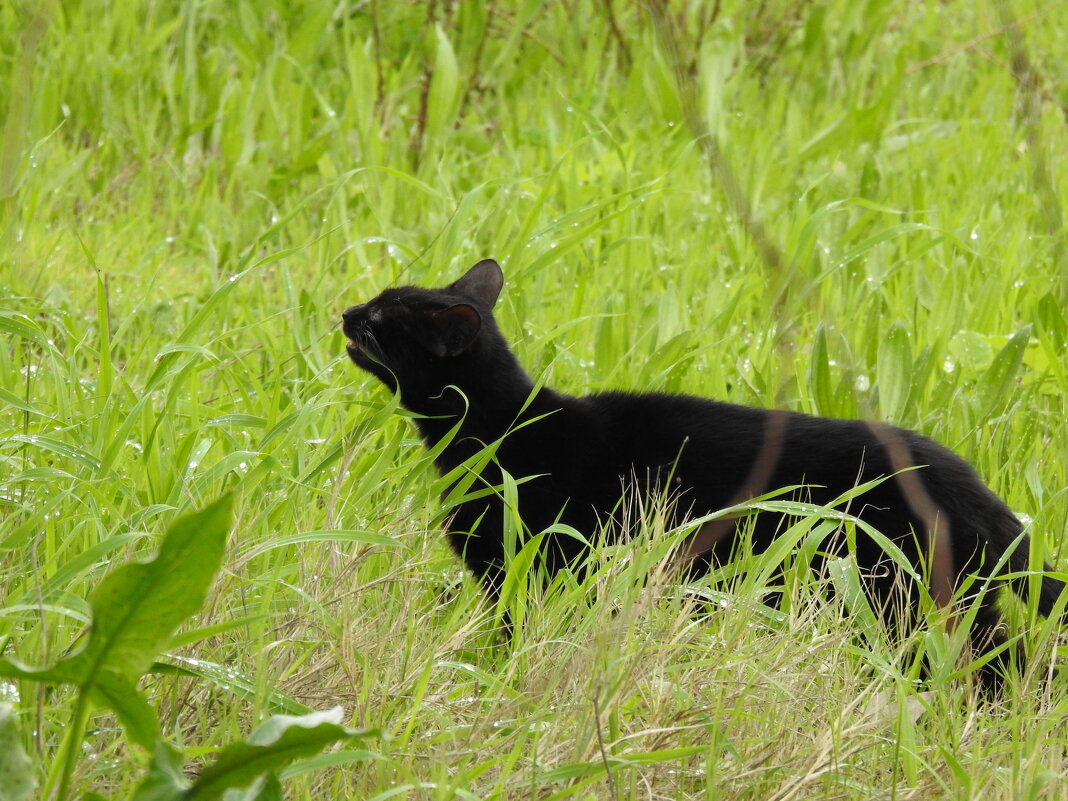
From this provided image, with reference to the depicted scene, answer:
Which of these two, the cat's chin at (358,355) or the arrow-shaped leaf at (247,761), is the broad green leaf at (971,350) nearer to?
Answer: the cat's chin at (358,355)

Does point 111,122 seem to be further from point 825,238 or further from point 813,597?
point 813,597

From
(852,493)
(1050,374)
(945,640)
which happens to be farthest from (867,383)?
(945,640)

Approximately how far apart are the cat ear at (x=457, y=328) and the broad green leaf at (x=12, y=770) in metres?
1.60

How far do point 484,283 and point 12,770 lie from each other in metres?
1.99

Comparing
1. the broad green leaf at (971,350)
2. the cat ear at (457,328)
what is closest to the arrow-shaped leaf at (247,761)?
the cat ear at (457,328)

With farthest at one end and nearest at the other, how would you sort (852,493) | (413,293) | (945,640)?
(413,293)
(852,493)
(945,640)

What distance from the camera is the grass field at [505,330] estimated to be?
1750 mm

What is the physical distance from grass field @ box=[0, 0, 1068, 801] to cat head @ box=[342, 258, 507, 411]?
0.09 m

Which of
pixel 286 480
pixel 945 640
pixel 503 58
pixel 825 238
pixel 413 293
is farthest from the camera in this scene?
pixel 503 58

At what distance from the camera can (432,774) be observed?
66.2 inches

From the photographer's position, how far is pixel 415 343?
9.50ft

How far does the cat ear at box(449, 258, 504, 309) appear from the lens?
3.13m

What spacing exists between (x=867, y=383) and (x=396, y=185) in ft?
6.52

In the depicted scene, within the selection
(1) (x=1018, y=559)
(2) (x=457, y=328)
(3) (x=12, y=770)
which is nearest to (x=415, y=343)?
(2) (x=457, y=328)
